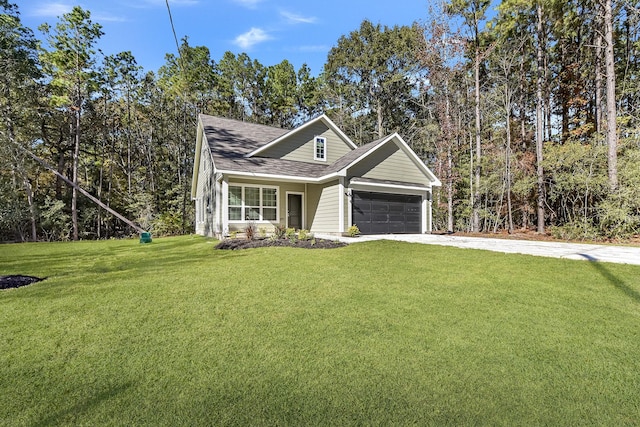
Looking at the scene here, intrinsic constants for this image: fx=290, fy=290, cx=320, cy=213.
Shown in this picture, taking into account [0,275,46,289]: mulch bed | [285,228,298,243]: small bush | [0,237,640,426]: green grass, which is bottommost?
[0,237,640,426]: green grass

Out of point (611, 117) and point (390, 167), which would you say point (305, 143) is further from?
point (611, 117)

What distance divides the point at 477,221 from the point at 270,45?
497 inches

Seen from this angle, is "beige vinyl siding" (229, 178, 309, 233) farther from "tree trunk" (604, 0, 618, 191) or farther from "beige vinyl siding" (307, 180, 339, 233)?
"tree trunk" (604, 0, 618, 191)

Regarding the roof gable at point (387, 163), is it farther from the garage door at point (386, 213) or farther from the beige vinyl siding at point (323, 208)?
the beige vinyl siding at point (323, 208)

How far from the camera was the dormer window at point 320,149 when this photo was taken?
14.6m

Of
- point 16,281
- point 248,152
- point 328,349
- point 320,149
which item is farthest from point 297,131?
point 328,349

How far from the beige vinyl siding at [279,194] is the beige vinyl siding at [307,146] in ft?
4.50

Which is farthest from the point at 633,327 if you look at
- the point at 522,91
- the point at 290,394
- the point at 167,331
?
the point at 522,91

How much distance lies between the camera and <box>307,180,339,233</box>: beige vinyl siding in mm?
12125

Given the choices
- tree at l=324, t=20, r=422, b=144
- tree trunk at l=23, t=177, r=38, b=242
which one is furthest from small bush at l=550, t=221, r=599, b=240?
tree trunk at l=23, t=177, r=38, b=242

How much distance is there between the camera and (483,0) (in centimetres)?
1397

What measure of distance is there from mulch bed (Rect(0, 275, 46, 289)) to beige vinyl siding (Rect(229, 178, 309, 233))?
22.1 feet

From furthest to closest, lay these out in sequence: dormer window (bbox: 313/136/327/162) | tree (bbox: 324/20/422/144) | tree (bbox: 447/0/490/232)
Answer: tree (bbox: 324/20/422/144), dormer window (bbox: 313/136/327/162), tree (bbox: 447/0/490/232)

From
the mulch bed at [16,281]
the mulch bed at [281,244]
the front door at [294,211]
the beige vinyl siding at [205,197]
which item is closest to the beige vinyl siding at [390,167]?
the front door at [294,211]
